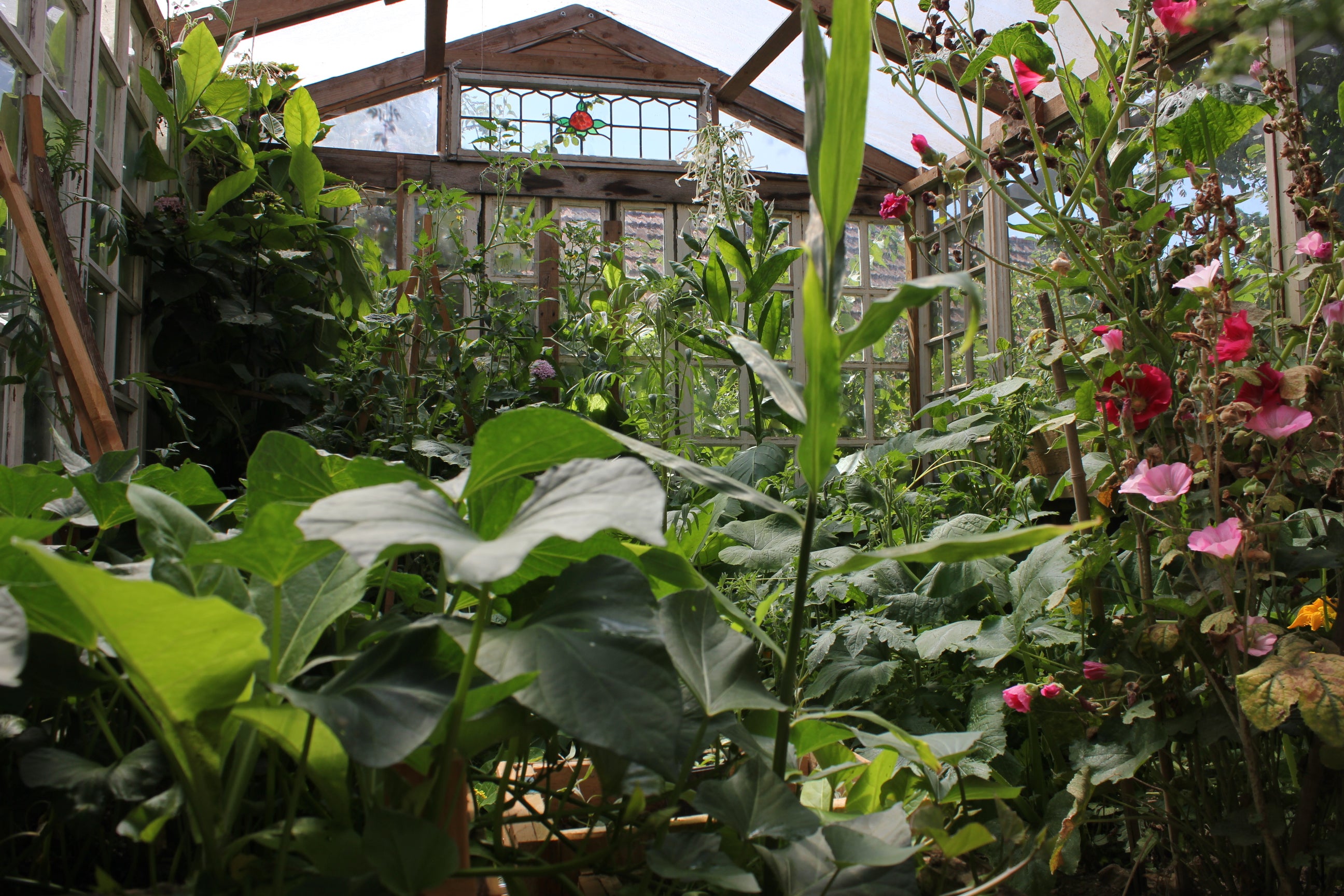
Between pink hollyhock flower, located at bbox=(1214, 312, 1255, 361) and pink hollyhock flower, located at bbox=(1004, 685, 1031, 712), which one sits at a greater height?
pink hollyhock flower, located at bbox=(1214, 312, 1255, 361)

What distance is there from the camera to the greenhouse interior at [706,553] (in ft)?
0.81

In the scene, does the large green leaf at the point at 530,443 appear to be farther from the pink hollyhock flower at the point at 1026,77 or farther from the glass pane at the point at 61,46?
the glass pane at the point at 61,46

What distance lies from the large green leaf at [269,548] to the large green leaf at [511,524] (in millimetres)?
32

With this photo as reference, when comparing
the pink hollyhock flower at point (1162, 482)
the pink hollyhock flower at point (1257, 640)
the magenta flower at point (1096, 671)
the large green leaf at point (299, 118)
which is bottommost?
the magenta flower at point (1096, 671)

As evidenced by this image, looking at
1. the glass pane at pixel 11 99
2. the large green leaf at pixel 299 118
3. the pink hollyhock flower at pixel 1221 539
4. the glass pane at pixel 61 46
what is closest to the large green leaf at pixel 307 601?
the pink hollyhock flower at pixel 1221 539

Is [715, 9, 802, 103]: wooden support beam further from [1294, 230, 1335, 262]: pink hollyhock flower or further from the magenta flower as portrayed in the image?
the magenta flower

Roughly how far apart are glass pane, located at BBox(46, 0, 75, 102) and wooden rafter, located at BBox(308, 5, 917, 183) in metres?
2.49

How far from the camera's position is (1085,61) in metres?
3.83

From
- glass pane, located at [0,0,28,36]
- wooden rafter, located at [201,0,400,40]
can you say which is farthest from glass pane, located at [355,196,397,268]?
glass pane, located at [0,0,28,36]

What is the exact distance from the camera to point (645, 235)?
5.43 m

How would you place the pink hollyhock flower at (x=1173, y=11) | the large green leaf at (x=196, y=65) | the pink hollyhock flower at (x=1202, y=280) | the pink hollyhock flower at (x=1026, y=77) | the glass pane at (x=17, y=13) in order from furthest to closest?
the large green leaf at (x=196, y=65) < the glass pane at (x=17, y=13) < the pink hollyhock flower at (x=1026, y=77) < the pink hollyhock flower at (x=1173, y=11) < the pink hollyhock flower at (x=1202, y=280)

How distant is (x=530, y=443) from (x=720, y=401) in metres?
4.72

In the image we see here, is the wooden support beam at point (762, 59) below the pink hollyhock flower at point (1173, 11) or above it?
above

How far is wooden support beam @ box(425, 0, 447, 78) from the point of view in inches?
171
